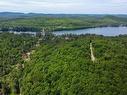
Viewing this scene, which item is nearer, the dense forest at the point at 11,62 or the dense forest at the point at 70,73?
the dense forest at the point at 70,73

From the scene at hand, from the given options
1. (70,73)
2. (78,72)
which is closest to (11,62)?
(70,73)

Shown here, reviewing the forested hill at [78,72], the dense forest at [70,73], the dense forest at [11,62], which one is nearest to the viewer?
the forested hill at [78,72]

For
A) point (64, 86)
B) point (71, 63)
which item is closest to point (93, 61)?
point (71, 63)

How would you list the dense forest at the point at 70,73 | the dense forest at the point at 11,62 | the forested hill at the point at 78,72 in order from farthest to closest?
the dense forest at the point at 11,62 → the dense forest at the point at 70,73 → the forested hill at the point at 78,72

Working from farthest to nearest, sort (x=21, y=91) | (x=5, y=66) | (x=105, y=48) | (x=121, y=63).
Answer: (x=5, y=66) < (x=105, y=48) < (x=21, y=91) < (x=121, y=63)

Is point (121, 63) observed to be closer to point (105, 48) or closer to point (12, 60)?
point (105, 48)

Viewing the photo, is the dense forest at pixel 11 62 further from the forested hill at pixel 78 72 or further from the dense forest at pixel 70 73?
the forested hill at pixel 78 72

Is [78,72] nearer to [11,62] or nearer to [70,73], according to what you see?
[70,73]

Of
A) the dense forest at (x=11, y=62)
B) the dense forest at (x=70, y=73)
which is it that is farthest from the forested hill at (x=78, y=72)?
the dense forest at (x=11, y=62)
